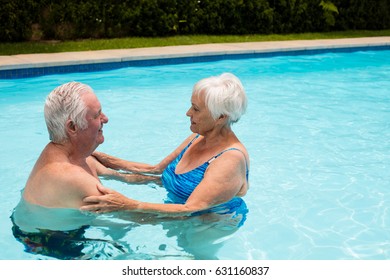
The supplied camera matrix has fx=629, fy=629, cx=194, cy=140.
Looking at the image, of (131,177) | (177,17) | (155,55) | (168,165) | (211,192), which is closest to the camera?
(211,192)

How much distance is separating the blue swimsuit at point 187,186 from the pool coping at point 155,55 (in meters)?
6.14

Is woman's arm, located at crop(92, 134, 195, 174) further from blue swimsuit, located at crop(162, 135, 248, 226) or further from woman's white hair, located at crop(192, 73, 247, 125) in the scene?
woman's white hair, located at crop(192, 73, 247, 125)

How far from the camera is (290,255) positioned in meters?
4.79

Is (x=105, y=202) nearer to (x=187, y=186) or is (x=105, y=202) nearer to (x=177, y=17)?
(x=187, y=186)

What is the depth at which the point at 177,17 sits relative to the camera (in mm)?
13711

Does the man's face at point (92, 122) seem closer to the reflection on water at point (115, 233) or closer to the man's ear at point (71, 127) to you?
the man's ear at point (71, 127)

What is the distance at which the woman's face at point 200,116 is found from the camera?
13.4ft

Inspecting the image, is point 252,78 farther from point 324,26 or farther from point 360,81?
point 324,26

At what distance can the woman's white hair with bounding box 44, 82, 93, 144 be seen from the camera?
11.8 feet

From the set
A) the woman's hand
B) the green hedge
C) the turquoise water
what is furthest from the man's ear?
the green hedge

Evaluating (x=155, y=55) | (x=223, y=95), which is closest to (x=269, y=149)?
(x=223, y=95)

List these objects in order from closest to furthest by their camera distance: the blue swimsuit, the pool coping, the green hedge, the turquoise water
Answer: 1. the blue swimsuit
2. the turquoise water
3. the pool coping
4. the green hedge

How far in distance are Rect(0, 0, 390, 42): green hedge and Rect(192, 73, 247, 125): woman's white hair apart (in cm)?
904

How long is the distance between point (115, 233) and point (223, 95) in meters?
1.17
